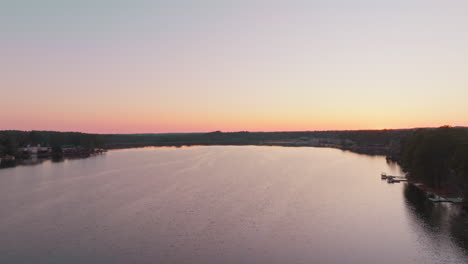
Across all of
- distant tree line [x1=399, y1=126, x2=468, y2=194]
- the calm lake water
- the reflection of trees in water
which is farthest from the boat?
distant tree line [x1=399, y1=126, x2=468, y2=194]

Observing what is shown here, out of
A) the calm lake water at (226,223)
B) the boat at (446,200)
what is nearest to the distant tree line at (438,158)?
the calm lake water at (226,223)

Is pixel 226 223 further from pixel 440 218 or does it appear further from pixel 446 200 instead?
pixel 446 200

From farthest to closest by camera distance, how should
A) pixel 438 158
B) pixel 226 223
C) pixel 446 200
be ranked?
pixel 438 158, pixel 446 200, pixel 226 223

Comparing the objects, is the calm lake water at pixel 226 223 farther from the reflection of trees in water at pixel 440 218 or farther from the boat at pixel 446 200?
the boat at pixel 446 200

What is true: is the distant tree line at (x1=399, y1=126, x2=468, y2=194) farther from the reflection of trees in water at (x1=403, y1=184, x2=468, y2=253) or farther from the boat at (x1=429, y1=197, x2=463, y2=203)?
the reflection of trees in water at (x1=403, y1=184, x2=468, y2=253)

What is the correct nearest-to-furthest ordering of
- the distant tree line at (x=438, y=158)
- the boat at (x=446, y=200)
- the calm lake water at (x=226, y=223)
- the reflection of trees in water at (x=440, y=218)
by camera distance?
the calm lake water at (x=226, y=223) → the reflection of trees in water at (x=440, y=218) → the boat at (x=446, y=200) → the distant tree line at (x=438, y=158)

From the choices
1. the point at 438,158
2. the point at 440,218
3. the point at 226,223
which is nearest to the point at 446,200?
the point at 438,158
